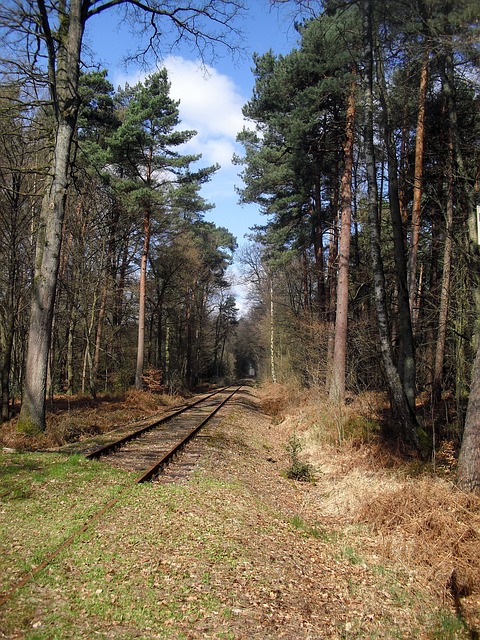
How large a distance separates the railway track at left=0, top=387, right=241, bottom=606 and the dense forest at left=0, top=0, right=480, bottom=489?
2033 mm

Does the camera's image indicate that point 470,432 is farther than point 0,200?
No

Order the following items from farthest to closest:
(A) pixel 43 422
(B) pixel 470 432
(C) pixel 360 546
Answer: (A) pixel 43 422
(B) pixel 470 432
(C) pixel 360 546

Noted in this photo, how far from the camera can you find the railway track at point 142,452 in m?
4.42

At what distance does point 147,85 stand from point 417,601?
22534 millimetres

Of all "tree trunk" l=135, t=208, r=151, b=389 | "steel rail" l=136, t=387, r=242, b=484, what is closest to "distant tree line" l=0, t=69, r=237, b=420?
"tree trunk" l=135, t=208, r=151, b=389

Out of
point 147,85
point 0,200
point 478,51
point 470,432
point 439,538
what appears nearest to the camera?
point 439,538

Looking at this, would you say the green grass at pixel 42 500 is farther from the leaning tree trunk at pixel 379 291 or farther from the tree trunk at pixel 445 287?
the tree trunk at pixel 445 287

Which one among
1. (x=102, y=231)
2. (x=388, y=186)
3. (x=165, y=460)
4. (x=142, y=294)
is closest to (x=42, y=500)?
(x=165, y=460)

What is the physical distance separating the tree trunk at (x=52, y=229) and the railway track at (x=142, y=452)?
1927mm

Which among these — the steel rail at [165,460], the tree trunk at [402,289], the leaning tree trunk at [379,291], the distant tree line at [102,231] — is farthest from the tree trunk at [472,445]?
the distant tree line at [102,231]

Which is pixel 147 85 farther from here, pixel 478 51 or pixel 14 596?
pixel 14 596

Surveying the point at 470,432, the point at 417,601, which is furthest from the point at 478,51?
the point at 417,601

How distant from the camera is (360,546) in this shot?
5.90 meters

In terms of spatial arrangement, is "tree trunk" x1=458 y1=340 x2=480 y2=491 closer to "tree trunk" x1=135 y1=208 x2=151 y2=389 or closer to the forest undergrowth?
the forest undergrowth
